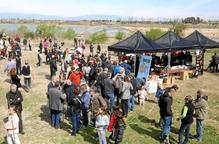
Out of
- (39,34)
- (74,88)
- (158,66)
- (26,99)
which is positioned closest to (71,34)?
(39,34)

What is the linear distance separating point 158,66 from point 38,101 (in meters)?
7.99

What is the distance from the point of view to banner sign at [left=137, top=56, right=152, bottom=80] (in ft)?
54.9

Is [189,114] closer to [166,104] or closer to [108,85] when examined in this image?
[166,104]

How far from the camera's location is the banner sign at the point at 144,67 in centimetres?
1675

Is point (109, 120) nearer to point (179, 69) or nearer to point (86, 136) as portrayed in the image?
point (86, 136)

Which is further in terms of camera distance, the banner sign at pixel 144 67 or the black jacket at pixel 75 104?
the banner sign at pixel 144 67

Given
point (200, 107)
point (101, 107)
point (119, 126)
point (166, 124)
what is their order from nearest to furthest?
point (101, 107) → point (119, 126) → point (166, 124) → point (200, 107)

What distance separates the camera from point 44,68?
21.1 meters

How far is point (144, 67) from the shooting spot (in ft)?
55.6

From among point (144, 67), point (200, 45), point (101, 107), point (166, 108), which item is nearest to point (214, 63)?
point (200, 45)

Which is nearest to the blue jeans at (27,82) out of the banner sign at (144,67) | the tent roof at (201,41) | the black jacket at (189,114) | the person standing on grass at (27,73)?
the person standing on grass at (27,73)

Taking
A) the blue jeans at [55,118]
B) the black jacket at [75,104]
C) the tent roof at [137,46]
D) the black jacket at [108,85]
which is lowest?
the blue jeans at [55,118]

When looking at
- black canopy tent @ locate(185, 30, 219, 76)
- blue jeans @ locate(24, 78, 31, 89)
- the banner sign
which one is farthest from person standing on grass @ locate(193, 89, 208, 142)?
black canopy tent @ locate(185, 30, 219, 76)

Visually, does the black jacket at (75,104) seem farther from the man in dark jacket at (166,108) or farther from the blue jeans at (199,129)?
the blue jeans at (199,129)
